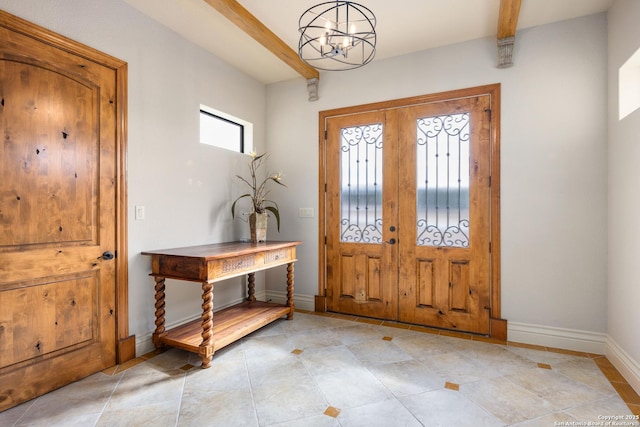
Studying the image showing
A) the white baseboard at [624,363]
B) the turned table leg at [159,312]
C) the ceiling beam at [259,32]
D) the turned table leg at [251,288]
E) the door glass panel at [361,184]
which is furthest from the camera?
the turned table leg at [251,288]

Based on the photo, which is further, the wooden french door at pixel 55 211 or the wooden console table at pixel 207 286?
the wooden console table at pixel 207 286

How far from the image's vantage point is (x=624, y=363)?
2.34m

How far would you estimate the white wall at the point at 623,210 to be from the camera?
223 centimetres

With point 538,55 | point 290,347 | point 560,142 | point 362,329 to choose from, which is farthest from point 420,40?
point 290,347

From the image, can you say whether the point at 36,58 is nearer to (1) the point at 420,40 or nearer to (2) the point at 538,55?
(1) the point at 420,40

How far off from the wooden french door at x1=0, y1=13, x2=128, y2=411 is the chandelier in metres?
1.57

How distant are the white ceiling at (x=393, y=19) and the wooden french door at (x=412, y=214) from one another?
624 millimetres

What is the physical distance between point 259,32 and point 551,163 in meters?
2.82

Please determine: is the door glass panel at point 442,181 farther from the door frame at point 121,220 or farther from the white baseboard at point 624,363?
the door frame at point 121,220

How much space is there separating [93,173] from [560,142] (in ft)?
12.4

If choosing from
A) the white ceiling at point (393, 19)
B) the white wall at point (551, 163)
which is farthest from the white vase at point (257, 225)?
the white wall at point (551, 163)

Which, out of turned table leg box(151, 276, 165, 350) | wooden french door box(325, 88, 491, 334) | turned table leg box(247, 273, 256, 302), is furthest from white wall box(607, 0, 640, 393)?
turned table leg box(151, 276, 165, 350)

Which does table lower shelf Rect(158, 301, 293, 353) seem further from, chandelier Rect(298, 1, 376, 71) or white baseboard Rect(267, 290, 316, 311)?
chandelier Rect(298, 1, 376, 71)

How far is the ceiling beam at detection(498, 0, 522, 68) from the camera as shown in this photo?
250cm
